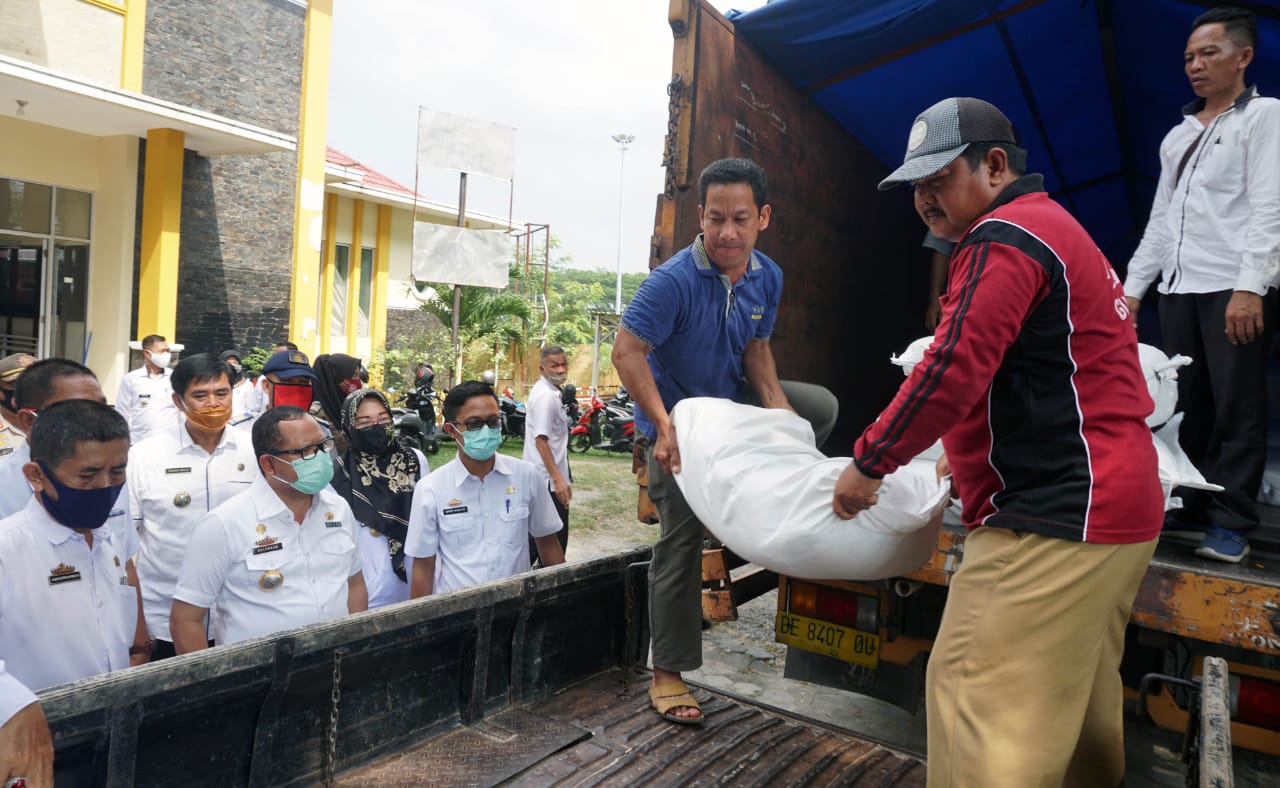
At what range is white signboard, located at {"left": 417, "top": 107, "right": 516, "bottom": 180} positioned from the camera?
657 cm

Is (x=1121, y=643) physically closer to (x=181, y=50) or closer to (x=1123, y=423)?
(x=1123, y=423)

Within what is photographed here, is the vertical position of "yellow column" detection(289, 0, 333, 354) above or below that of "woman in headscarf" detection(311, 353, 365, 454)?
above

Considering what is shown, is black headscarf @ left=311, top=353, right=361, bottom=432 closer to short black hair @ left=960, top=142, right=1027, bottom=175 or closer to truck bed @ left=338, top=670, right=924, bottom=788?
truck bed @ left=338, top=670, right=924, bottom=788

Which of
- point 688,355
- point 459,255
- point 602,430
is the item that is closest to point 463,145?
point 459,255

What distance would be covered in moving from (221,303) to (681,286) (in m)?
9.73

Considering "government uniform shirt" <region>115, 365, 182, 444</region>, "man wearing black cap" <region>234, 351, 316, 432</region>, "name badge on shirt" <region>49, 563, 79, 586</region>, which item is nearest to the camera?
"name badge on shirt" <region>49, 563, 79, 586</region>

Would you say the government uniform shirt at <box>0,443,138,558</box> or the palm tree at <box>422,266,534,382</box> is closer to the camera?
the government uniform shirt at <box>0,443,138,558</box>

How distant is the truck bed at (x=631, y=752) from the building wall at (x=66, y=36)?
350 inches

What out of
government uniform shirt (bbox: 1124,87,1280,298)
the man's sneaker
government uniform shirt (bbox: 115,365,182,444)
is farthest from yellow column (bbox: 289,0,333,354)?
the man's sneaker

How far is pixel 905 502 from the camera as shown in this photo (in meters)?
1.93

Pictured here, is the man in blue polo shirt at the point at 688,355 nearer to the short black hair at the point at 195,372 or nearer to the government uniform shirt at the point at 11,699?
the government uniform shirt at the point at 11,699

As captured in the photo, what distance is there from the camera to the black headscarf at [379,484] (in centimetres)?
338

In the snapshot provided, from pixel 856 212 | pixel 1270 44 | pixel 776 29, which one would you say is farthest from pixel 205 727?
pixel 1270 44

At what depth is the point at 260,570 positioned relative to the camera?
2398 mm
